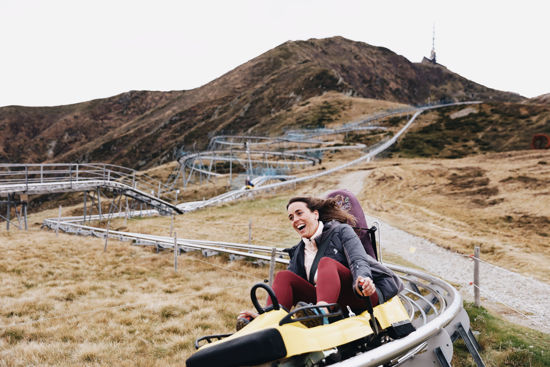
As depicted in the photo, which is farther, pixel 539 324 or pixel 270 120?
pixel 270 120

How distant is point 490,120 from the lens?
2313 inches

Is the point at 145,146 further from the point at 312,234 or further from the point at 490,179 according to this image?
the point at 312,234

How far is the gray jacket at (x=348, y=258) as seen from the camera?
3.10m

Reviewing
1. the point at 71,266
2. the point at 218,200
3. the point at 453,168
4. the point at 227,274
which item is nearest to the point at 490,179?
the point at 453,168

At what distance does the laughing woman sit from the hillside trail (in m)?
2.60

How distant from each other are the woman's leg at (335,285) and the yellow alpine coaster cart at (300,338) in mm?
104

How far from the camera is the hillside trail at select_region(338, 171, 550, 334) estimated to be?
616cm

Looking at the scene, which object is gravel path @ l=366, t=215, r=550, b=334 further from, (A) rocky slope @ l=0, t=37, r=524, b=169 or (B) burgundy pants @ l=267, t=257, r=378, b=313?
(A) rocky slope @ l=0, t=37, r=524, b=169

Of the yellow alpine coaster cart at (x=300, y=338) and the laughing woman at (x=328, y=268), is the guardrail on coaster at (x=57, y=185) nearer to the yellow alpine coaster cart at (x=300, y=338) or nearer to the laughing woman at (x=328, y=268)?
the laughing woman at (x=328, y=268)

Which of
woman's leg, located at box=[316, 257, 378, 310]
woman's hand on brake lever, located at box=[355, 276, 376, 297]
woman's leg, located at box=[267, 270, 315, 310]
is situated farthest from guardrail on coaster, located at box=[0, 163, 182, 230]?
woman's hand on brake lever, located at box=[355, 276, 376, 297]

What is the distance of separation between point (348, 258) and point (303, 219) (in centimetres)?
56

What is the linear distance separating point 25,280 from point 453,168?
1187 inches

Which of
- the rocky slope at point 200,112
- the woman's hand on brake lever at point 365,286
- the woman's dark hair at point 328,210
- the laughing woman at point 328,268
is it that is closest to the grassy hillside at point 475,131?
the rocky slope at point 200,112

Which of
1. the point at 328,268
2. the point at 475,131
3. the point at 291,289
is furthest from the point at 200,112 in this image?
the point at 328,268
